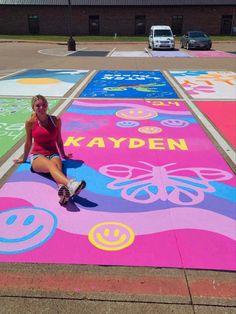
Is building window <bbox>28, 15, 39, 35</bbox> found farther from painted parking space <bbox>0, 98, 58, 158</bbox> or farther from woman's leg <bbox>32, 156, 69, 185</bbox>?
woman's leg <bbox>32, 156, 69, 185</bbox>

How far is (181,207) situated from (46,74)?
45.1 feet

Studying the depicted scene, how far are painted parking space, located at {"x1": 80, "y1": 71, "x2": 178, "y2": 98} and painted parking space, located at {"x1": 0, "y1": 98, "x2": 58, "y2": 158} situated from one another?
2.07m

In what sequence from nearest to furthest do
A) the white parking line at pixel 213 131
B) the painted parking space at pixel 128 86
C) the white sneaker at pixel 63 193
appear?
the white sneaker at pixel 63 193 < the white parking line at pixel 213 131 < the painted parking space at pixel 128 86

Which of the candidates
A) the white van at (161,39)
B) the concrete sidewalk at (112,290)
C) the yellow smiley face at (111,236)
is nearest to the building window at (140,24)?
the white van at (161,39)

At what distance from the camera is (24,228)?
13.9 ft

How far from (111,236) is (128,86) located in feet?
33.3

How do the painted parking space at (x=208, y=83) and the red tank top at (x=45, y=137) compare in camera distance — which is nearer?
the red tank top at (x=45, y=137)

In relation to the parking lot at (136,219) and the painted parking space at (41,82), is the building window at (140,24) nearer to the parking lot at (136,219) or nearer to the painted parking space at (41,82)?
the painted parking space at (41,82)

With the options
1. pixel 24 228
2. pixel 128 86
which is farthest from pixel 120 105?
pixel 24 228

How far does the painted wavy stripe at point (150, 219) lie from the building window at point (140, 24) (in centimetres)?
5339

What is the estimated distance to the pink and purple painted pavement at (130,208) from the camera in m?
3.80

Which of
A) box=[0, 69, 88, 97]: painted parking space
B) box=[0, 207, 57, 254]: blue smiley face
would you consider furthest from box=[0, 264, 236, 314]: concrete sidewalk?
box=[0, 69, 88, 97]: painted parking space

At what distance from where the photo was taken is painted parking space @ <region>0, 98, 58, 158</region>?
23.9 ft

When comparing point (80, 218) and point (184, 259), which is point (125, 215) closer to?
point (80, 218)
